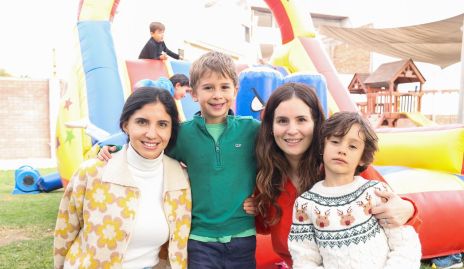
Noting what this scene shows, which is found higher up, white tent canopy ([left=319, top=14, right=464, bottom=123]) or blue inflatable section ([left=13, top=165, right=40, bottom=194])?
white tent canopy ([left=319, top=14, right=464, bottom=123])

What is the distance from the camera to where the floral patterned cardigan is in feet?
5.10

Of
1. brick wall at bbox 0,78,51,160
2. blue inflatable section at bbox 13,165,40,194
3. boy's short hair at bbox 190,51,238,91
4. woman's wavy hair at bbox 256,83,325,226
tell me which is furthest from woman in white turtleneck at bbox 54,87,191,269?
brick wall at bbox 0,78,51,160

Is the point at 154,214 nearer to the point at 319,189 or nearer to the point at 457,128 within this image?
the point at 319,189

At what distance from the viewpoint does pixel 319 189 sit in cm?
154

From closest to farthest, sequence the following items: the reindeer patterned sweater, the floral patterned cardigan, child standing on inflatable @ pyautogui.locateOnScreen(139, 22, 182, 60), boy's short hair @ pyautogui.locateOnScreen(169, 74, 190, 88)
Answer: the reindeer patterned sweater, the floral patterned cardigan, boy's short hair @ pyautogui.locateOnScreen(169, 74, 190, 88), child standing on inflatable @ pyautogui.locateOnScreen(139, 22, 182, 60)

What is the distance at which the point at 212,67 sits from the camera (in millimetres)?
1746

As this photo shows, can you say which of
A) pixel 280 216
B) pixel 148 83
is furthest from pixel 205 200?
pixel 148 83

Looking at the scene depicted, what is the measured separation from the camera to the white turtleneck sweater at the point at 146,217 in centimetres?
160

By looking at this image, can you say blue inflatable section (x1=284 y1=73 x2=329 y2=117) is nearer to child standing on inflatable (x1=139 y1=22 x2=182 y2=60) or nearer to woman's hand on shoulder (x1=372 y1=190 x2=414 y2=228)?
woman's hand on shoulder (x1=372 y1=190 x2=414 y2=228)

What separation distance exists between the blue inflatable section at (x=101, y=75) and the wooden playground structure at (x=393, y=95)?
720 centimetres

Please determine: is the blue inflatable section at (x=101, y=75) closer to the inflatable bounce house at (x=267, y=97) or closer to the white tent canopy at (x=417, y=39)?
the inflatable bounce house at (x=267, y=97)

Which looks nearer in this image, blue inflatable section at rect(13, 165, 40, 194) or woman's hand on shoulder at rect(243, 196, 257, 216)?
woman's hand on shoulder at rect(243, 196, 257, 216)

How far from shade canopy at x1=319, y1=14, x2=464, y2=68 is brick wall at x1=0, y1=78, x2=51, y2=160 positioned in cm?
818

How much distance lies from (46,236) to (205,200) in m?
2.72
